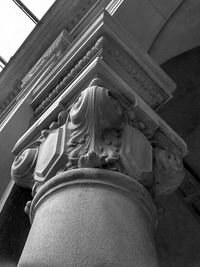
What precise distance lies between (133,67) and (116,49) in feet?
0.51

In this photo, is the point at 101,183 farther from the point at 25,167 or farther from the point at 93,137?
the point at 25,167

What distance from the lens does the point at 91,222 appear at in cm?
181

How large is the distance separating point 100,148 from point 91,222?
0.49 m

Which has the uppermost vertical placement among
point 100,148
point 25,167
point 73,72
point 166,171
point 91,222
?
point 73,72

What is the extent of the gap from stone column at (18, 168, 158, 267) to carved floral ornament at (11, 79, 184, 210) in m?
0.11

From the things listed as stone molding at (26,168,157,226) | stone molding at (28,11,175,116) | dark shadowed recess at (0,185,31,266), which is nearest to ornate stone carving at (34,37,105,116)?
stone molding at (28,11,175,116)

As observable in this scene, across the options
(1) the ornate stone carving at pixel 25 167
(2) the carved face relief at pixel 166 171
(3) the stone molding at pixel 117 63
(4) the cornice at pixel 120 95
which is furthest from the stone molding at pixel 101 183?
(3) the stone molding at pixel 117 63

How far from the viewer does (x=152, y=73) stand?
299 cm

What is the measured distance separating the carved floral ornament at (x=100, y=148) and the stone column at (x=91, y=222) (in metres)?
0.11

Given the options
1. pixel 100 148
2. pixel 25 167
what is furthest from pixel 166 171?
pixel 25 167

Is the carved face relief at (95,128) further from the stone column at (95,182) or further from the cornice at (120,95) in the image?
the cornice at (120,95)

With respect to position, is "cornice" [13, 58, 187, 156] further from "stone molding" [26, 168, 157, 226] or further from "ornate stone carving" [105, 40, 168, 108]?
"stone molding" [26, 168, 157, 226]

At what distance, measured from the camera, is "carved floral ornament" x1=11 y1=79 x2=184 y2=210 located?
2.19m

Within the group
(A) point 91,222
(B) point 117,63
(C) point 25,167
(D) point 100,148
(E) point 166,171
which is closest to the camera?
(A) point 91,222
